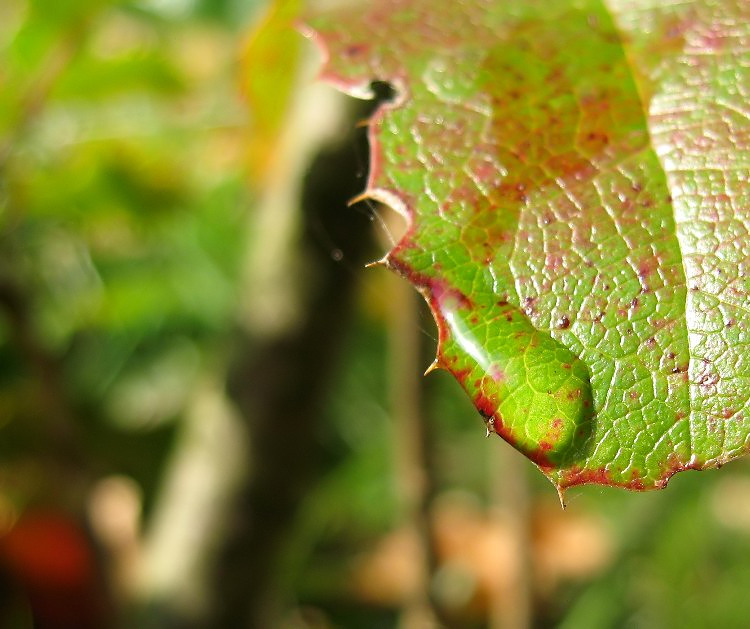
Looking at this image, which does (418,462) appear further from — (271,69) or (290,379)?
(271,69)

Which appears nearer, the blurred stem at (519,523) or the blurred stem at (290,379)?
the blurred stem at (290,379)

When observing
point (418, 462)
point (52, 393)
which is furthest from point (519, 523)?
point (52, 393)

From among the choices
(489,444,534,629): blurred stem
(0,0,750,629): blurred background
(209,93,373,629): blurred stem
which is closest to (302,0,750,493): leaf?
(0,0,750,629): blurred background

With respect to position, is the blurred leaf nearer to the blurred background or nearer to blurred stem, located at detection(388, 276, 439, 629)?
the blurred background

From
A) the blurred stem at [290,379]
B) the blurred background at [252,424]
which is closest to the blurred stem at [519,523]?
the blurred background at [252,424]

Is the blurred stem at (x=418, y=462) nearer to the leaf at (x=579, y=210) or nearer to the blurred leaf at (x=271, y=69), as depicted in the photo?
the blurred leaf at (x=271, y=69)
